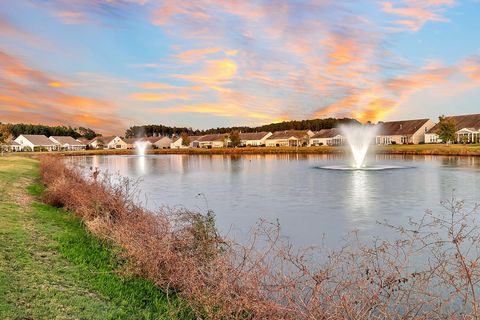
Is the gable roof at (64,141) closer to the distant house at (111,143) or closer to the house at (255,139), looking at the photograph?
the distant house at (111,143)

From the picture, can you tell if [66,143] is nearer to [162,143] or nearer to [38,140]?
[38,140]

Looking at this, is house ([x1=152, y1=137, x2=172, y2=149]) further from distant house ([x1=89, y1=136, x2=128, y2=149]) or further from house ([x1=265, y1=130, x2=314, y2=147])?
house ([x1=265, y1=130, x2=314, y2=147])

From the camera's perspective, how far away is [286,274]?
9.23 m

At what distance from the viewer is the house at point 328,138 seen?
125 metres

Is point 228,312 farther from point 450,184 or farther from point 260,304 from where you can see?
point 450,184

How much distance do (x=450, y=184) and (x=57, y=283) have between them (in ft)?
88.2

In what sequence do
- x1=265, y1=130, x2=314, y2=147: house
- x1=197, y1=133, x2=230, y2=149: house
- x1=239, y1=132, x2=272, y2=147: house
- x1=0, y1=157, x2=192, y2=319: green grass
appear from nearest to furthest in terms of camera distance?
x1=0, y1=157, x2=192, y2=319: green grass < x1=265, y1=130, x2=314, y2=147: house < x1=197, y1=133, x2=230, y2=149: house < x1=239, y1=132, x2=272, y2=147: house

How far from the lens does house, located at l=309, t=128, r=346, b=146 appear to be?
125062 millimetres

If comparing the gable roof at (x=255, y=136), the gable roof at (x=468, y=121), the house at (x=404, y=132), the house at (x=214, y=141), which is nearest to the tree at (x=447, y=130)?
the gable roof at (x=468, y=121)

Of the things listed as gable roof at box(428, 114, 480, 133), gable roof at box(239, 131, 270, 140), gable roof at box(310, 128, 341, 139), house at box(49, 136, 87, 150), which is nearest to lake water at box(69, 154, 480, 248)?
gable roof at box(428, 114, 480, 133)

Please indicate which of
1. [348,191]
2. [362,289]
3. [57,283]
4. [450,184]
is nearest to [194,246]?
[57,283]

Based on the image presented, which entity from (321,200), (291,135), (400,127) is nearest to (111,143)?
(291,135)

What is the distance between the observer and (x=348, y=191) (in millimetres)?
25938

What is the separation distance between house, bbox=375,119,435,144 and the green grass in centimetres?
10812
